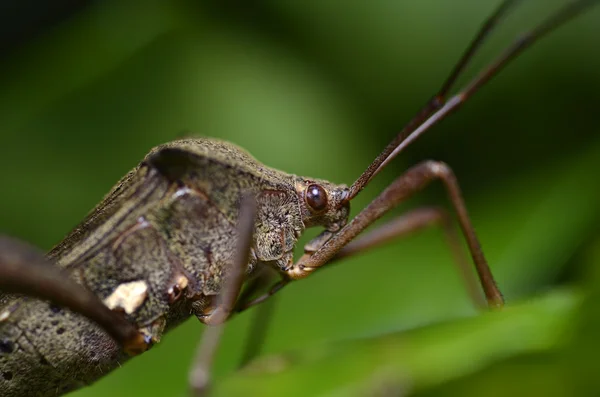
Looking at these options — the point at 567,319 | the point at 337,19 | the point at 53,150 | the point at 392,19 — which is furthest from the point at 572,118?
the point at 53,150

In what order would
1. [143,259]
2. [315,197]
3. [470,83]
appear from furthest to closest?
[315,197], [470,83], [143,259]

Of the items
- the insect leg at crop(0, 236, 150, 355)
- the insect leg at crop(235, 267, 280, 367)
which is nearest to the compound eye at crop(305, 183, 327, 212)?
the insect leg at crop(235, 267, 280, 367)

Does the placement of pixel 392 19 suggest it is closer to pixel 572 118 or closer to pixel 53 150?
pixel 572 118

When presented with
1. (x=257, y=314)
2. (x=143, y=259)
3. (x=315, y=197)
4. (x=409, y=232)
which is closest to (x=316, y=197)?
(x=315, y=197)

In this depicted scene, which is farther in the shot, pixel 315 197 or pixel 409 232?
pixel 409 232

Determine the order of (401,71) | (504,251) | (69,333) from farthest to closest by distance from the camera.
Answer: (401,71) → (504,251) → (69,333)

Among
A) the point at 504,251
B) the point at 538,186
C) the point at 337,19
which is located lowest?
the point at 504,251

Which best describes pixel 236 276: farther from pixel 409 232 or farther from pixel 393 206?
pixel 409 232
